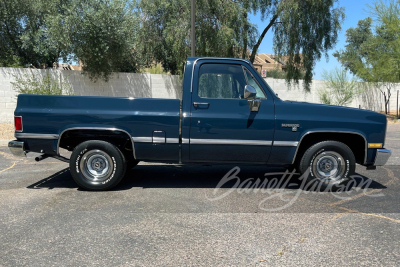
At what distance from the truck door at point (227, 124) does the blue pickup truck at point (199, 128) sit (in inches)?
0.6

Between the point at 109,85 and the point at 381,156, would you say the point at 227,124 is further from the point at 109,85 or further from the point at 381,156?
the point at 109,85

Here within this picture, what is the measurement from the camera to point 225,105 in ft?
18.1

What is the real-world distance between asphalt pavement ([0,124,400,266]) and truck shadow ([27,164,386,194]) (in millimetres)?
33

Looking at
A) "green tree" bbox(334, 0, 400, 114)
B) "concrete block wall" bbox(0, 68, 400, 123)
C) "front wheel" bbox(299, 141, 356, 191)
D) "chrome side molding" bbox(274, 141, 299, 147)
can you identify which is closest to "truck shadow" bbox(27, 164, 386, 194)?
"front wheel" bbox(299, 141, 356, 191)

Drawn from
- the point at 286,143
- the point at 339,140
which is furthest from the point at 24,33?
the point at 339,140

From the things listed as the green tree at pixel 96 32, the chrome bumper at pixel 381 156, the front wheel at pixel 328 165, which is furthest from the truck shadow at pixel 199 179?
the green tree at pixel 96 32

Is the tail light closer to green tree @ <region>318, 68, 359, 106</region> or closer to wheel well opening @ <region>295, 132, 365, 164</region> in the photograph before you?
wheel well opening @ <region>295, 132, 365, 164</region>

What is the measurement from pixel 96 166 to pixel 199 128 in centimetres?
174

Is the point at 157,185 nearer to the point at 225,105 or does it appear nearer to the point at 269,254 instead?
the point at 225,105

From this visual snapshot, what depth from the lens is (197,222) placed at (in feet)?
14.3

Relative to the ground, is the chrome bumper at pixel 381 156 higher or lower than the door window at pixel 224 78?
lower

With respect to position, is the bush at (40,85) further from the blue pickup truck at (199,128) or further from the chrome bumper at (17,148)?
the blue pickup truck at (199,128)

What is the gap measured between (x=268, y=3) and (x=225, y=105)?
14.8m

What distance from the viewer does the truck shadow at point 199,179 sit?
612cm
